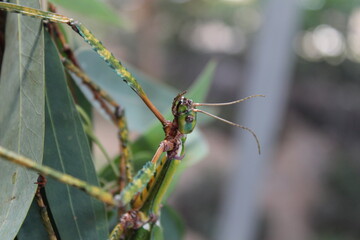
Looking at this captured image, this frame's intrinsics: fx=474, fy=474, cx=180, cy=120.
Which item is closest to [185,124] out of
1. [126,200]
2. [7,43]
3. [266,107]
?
[126,200]

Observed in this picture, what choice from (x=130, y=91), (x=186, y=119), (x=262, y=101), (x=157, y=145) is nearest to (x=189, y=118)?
(x=186, y=119)

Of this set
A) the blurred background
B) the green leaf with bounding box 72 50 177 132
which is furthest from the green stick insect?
the blurred background

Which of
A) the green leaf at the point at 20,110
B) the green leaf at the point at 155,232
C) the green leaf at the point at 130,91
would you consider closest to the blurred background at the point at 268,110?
the green leaf at the point at 130,91

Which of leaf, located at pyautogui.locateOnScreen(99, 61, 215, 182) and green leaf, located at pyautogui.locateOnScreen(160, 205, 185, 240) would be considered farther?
green leaf, located at pyautogui.locateOnScreen(160, 205, 185, 240)

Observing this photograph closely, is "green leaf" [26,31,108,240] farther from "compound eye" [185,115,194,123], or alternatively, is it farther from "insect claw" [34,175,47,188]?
"compound eye" [185,115,194,123]

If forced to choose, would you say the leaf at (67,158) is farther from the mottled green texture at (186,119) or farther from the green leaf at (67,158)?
the mottled green texture at (186,119)

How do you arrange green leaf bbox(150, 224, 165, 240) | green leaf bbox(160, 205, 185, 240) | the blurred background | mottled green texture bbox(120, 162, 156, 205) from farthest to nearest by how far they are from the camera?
the blurred background → green leaf bbox(160, 205, 185, 240) → green leaf bbox(150, 224, 165, 240) → mottled green texture bbox(120, 162, 156, 205)

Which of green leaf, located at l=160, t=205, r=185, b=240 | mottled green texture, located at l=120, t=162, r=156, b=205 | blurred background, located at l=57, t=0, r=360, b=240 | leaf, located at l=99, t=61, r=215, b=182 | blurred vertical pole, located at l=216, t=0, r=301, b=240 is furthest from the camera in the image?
blurred background, located at l=57, t=0, r=360, b=240
